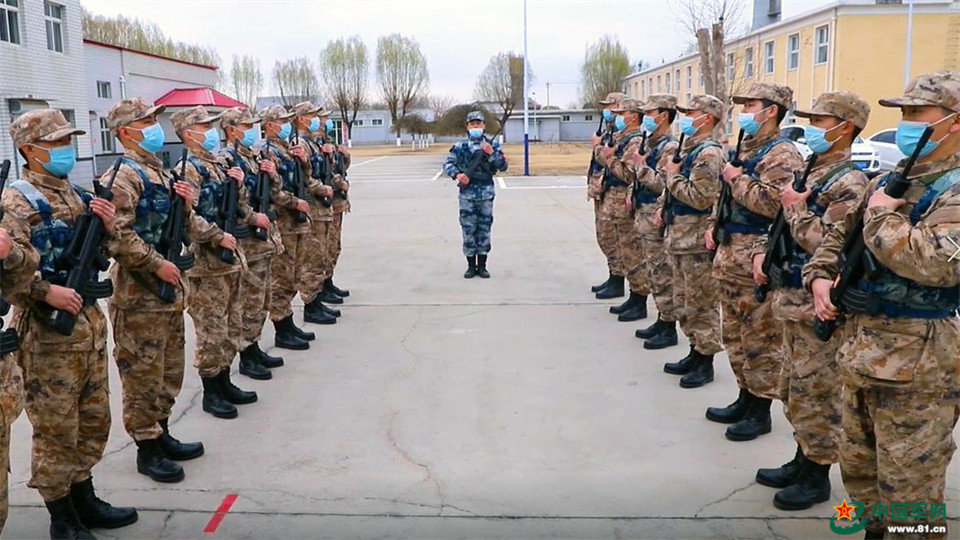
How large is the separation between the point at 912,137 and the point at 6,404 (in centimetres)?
325

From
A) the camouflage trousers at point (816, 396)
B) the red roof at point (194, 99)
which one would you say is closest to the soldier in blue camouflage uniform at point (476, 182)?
the camouflage trousers at point (816, 396)

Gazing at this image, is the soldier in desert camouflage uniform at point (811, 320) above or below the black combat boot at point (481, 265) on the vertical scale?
above

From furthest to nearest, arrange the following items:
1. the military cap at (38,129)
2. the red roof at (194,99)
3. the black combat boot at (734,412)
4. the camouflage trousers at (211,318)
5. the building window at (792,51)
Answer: the building window at (792,51), the red roof at (194,99), the camouflage trousers at (211,318), the black combat boot at (734,412), the military cap at (38,129)

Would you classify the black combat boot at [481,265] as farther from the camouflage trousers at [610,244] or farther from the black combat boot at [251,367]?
the black combat boot at [251,367]

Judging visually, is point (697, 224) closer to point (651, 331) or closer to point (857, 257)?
point (651, 331)

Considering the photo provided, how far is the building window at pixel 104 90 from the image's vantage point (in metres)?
26.8

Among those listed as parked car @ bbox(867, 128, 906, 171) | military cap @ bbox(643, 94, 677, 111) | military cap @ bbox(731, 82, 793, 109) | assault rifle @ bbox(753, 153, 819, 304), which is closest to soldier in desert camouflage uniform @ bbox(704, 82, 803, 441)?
military cap @ bbox(731, 82, 793, 109)

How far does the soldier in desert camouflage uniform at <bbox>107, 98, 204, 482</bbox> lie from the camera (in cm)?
368

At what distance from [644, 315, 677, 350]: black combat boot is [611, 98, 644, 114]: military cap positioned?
189 centimetres

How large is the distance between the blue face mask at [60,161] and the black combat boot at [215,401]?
75.8 inches

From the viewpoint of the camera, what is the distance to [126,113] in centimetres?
387

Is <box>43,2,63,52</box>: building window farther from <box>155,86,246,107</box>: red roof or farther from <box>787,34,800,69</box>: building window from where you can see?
<box>787,34,800,69</box>: building window

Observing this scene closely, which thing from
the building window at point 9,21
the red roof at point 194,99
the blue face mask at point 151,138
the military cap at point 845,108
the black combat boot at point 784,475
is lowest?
the black combat boot at point 784,475

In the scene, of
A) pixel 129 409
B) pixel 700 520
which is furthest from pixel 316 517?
pixel 700 520
